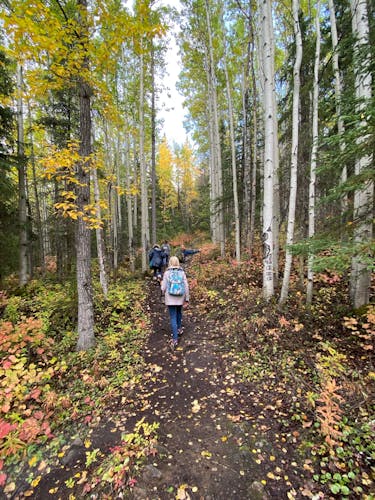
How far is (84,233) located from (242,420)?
457 cm

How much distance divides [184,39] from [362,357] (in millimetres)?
15601

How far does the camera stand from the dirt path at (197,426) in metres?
2.31

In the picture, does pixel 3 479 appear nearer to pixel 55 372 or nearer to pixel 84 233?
pixel 55 372

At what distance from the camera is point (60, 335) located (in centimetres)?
572

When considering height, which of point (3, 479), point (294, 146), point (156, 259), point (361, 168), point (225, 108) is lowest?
point (3, 479)

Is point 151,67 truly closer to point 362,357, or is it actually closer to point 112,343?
point 112,343

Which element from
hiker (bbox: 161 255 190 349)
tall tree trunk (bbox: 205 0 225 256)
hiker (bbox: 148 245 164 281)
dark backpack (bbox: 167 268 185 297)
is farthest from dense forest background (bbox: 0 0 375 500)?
tall tree trunk (bbox: 205 0 225 256)

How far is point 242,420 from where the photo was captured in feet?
10.1

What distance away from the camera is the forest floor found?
2.30 m

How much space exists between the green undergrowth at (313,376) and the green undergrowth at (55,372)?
2.31m

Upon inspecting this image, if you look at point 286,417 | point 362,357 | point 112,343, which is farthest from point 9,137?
point 362,357

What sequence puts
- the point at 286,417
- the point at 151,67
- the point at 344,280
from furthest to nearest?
1. the point at 151,67
2. the point at 344,280
3. the point at 286,417

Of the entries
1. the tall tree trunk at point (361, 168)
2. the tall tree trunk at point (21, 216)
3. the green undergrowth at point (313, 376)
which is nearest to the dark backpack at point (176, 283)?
the green undergrowth at point (313, 376)

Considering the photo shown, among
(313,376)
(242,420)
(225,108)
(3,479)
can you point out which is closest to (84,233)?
(3,479)
